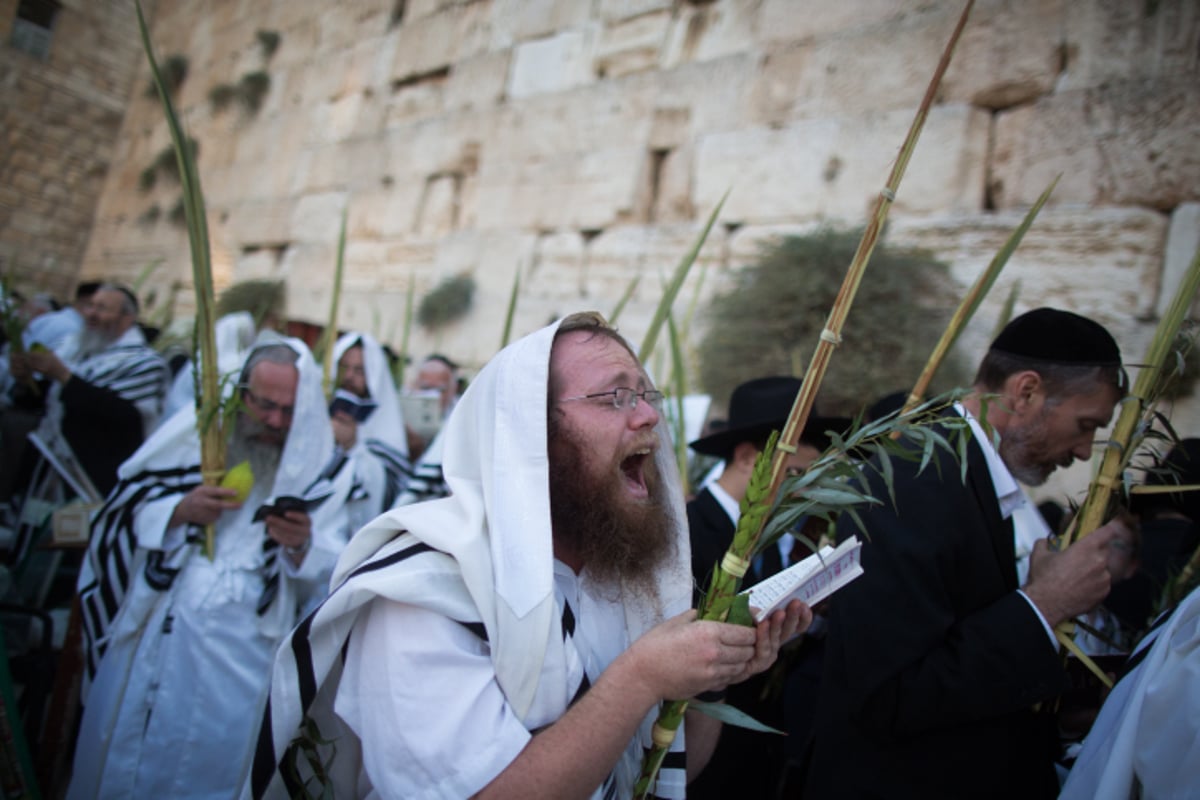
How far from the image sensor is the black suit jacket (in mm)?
1502

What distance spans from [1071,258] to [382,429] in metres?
4.60

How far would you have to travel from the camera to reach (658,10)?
7102mm

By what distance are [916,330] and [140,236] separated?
43.3 feet

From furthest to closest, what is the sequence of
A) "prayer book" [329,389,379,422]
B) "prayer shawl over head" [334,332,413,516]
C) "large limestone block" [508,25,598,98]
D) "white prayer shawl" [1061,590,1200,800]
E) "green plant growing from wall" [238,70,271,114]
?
1. "green plant growing from wall" [238,70,271,114]
2. "large limestone block" [508,25,598,98]
3. "prayer book" [329,389,379,422]
4. "prayer shawl over head" [334,332,413,516]
5. "white prayer shawl" [1061,590,1200,800]

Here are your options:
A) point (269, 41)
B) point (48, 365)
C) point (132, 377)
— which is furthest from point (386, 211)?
point (48, 365)

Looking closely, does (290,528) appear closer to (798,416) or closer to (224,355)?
(798,416)

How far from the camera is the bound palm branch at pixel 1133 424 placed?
1.65 metres

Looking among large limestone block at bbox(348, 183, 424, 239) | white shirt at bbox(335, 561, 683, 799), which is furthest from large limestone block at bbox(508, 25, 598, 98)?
white shirt at bbox(335, 561, 683, 799)

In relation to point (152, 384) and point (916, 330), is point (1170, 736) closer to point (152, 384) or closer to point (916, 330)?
point (916, 330)

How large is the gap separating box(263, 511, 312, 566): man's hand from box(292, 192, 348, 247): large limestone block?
7.75 meters

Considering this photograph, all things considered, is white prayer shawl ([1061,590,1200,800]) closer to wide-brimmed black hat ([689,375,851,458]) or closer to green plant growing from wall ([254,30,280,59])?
wide-brimmed black hat ([689,375,851,458])

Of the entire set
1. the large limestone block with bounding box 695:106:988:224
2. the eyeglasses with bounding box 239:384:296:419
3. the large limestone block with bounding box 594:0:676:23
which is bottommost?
the eyeglasses with bounding box 239:384:296:419

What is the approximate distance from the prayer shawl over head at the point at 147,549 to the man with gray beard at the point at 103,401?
1443 millimetres

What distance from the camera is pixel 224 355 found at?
13.6 feet
